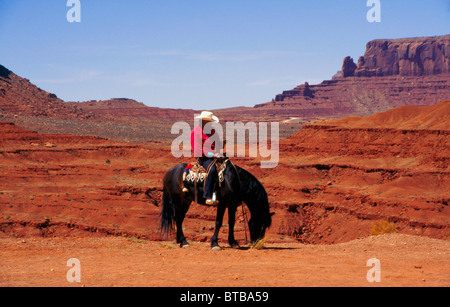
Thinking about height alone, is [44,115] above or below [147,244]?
above

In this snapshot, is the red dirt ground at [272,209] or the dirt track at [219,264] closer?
the dirt track at [219,264]

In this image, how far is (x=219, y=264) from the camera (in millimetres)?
10453

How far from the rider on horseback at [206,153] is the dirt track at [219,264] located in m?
1.53

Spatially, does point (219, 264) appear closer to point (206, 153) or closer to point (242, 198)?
point (242, 198)

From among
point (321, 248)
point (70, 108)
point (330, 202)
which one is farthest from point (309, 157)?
point (70, 108)

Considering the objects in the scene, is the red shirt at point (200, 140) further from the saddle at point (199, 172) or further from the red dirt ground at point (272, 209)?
the red dirt ground at point (272, 209)

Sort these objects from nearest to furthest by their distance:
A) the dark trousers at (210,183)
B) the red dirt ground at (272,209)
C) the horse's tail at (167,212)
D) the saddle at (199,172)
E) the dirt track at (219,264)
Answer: the dirt track at (219,264)
the red dirt ground at (272,209)
the dark trousers at (210,183)
the saddle at (199,172)
the horse's tail at (167,212)

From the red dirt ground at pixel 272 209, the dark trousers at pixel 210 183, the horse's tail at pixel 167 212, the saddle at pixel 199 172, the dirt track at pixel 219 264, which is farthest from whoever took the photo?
the horse's tail at pixel 167 212

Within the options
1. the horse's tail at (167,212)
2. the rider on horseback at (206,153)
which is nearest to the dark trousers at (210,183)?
the rider on horseback at (206,153)

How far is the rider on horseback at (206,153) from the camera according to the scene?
513 inches

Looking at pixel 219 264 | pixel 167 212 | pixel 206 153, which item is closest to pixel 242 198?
pixel 206 153

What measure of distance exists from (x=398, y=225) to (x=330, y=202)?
4502 mm
